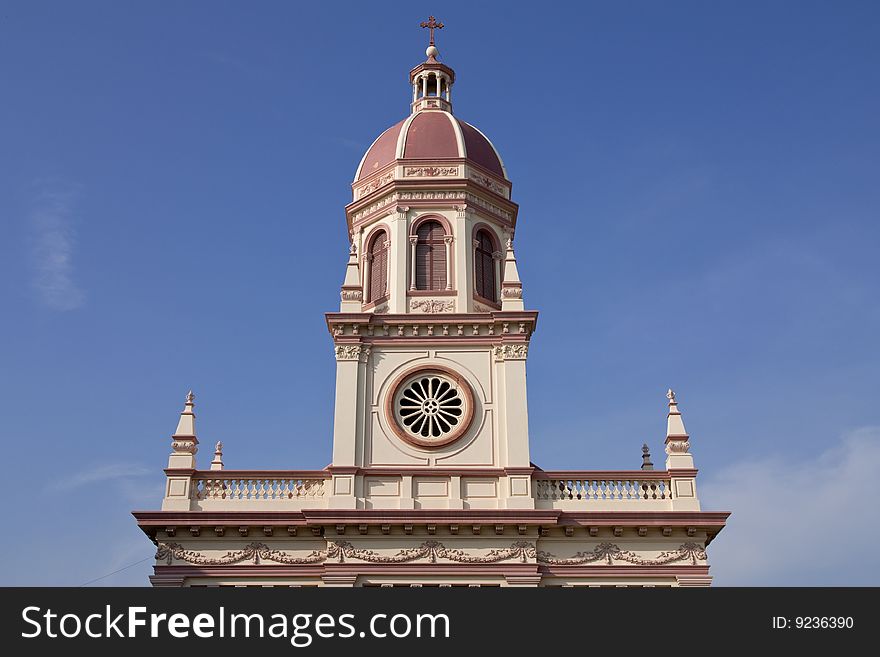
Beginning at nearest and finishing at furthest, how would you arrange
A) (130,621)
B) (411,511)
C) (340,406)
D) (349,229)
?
(130,621), (411,511), (340,406), (349,229)

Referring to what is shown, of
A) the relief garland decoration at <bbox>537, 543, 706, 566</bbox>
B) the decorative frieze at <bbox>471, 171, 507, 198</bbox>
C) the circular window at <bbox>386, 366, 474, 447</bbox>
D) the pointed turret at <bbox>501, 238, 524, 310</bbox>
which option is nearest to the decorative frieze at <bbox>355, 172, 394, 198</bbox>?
the decorative frieze at <bbox>471, 171, 507, 198</bbox>

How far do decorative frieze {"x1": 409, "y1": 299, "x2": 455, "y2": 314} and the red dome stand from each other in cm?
508

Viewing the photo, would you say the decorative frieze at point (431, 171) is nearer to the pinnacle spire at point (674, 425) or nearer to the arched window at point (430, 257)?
the arched window at point (430, 257)

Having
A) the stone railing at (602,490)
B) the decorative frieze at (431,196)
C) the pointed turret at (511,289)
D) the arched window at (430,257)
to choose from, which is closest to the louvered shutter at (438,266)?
the arched window at (430,257)

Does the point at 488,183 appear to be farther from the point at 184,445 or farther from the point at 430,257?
the point at 184,445

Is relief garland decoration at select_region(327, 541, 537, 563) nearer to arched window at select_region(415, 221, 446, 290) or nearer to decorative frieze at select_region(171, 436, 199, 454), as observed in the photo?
decorative frieze at select_region(171, 436, 199, 454)

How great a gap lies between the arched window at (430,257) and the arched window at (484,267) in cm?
108

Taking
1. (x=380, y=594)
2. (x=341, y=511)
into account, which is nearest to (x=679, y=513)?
(x=341, y=511)

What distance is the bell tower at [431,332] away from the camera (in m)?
26.2

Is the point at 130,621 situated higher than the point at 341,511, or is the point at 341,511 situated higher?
the point at 341,511

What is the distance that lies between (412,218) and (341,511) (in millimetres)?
9997

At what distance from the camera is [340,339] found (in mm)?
27969

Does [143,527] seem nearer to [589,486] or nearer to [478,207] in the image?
[589,486]

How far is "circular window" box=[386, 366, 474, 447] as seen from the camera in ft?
88.7
